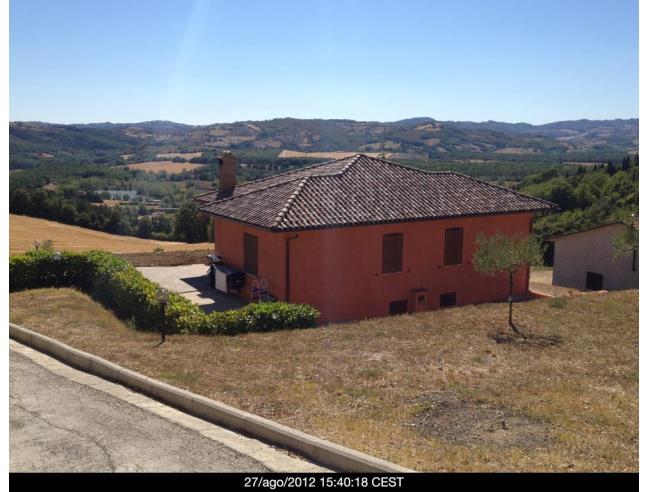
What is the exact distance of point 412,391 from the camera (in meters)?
8.62

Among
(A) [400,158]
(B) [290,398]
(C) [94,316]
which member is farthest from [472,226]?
(A) [400,158]

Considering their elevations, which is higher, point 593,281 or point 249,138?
point 249,138

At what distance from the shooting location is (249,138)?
54719 millimetres

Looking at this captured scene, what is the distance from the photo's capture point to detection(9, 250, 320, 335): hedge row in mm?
12227

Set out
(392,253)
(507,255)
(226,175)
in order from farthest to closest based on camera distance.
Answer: (226,175) → (392,253) → (507,255)

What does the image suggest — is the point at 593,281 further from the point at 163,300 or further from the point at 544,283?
the point at 163,300

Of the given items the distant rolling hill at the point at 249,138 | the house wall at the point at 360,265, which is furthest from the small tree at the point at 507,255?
the distant rolling hill at the point at 249,138

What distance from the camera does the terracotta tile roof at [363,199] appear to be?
16250mm

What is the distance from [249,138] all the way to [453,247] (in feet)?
127

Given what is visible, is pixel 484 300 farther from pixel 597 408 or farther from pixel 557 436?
pixel 557 436

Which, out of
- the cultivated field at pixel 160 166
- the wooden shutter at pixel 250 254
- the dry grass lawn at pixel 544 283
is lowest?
the dry grass lawn at pixel 544 283

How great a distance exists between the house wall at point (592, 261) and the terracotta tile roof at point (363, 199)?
688 cm

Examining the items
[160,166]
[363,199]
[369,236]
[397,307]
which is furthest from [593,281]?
[160,166]

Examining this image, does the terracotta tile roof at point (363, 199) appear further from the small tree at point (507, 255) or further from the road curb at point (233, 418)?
the road curb at point (233, 418)
